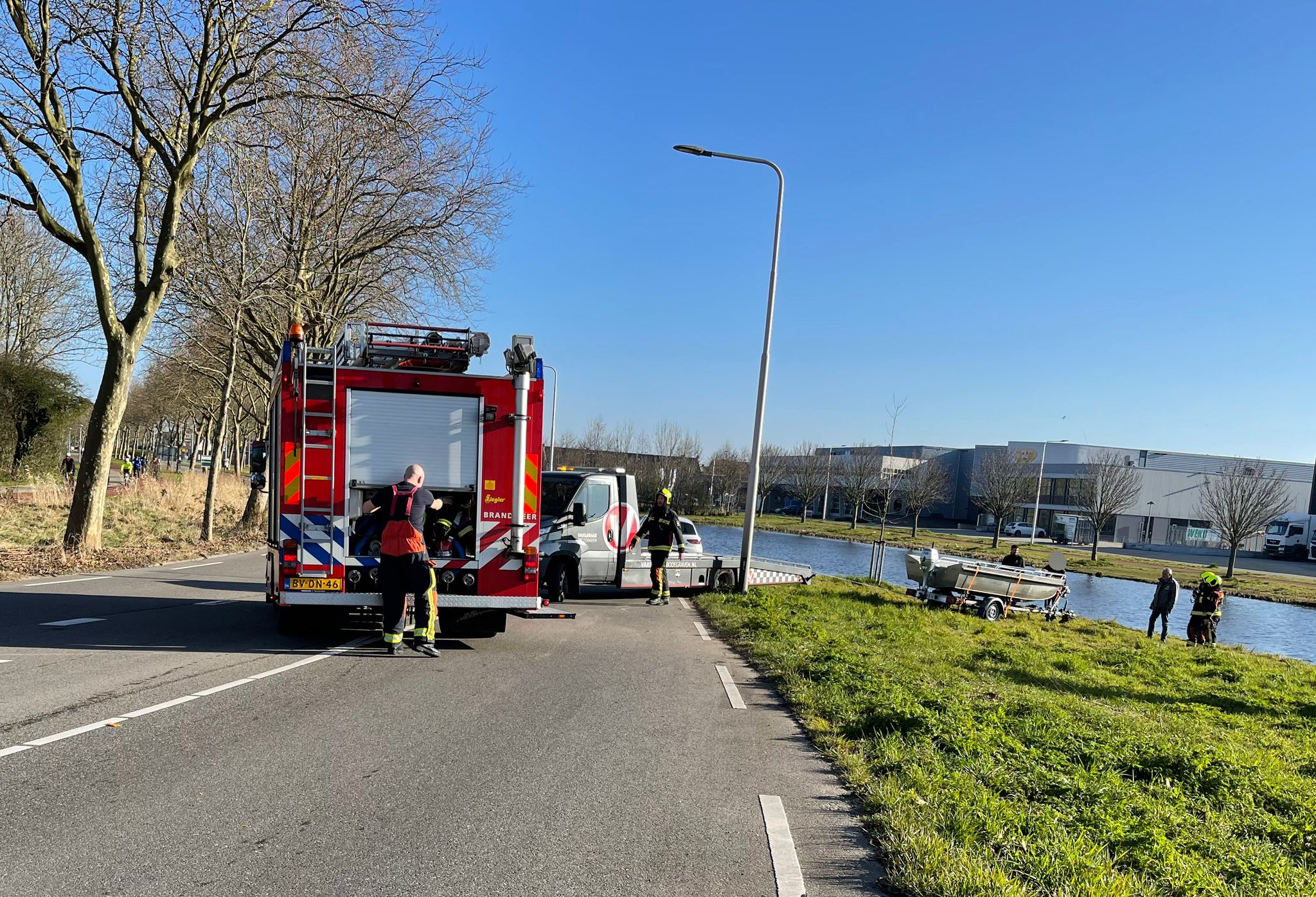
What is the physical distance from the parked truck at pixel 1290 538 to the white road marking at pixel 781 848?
7661cm

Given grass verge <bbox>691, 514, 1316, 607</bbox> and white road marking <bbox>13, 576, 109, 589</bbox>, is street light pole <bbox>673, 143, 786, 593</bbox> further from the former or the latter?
grass verge <bbox>691, 514, 1316, 607</bbox>

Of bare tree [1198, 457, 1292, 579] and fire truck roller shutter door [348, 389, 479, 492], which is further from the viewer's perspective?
bare tree [1198, 457, 1292, 579]

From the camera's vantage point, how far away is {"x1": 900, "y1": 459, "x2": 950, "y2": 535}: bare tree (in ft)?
209

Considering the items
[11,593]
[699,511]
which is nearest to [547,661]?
[11,593]

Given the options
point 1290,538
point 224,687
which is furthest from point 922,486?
point 224,687

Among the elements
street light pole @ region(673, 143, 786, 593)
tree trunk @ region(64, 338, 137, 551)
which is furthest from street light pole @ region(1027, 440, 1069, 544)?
tree trunk @ region(64, 338, 137, 551)

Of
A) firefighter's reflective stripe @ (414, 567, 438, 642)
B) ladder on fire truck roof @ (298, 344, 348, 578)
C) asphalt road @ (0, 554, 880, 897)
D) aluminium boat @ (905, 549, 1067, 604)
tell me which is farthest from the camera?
aluminium boat @ (905, 549, 1067, 604)

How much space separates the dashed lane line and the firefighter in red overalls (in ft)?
2.31

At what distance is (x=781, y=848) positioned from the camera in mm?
4328

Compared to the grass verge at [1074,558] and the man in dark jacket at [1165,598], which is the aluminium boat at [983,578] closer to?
the man in dark jacket at [1165,598]

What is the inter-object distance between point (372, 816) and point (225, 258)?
70.0ft

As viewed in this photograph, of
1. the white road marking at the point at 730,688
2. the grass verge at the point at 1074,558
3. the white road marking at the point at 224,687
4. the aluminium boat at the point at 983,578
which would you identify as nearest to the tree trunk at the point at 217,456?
the white road marking at the point at 224,687

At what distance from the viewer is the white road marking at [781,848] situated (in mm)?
3861

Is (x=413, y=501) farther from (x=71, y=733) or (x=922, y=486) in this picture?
(x=922, y=486)
